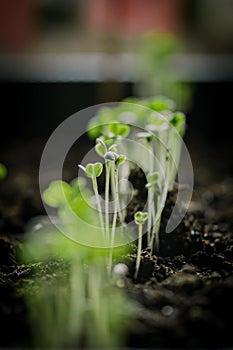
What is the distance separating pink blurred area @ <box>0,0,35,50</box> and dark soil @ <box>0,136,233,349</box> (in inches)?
119

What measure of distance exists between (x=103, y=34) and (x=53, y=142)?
8.87 feet

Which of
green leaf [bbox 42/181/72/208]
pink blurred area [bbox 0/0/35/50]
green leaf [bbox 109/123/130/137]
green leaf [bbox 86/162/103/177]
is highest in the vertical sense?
green leaf [bbox 109/123/130/137]

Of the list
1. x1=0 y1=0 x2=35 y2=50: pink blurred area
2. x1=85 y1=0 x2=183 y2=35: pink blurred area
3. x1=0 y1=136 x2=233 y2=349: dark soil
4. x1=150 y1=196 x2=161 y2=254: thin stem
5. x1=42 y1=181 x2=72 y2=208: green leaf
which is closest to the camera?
x1=0 y1=136 x2=233 y2=349: dark soil

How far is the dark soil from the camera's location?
2.30 ft

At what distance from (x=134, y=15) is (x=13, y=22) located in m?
0.95

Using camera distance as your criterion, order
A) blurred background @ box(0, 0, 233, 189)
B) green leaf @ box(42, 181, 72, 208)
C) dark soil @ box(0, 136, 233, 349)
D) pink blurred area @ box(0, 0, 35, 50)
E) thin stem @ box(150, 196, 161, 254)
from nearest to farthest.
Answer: dark soil @ box(0, 136, 233, 349), green leaf @ box(42, 181, 72, 208), thin stem @ box(150, 196, 161, 254), blurred background @ box(0, 0, 233, 189), pink blurred area @ box(0, 0, 35, 50)

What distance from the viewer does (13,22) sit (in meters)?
3.99

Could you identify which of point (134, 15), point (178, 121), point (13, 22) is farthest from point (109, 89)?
point (134, 15)

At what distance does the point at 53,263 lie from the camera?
0.88 meters

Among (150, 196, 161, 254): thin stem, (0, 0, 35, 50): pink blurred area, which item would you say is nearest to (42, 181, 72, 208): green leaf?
(150, 196, 161, 254): thin stem

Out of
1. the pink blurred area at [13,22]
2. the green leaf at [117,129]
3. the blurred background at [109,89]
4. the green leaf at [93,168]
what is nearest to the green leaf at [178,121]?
the green leaf at [117,129]

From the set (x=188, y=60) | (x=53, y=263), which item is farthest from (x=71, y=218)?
(x=188, y=60)

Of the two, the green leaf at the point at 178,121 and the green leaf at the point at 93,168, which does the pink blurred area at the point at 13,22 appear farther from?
the green leaf at the point at 93,168

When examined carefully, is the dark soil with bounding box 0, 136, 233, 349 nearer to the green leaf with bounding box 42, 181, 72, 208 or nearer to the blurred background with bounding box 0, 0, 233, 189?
the green leaf with bounding box 42, 181, 72, 208
